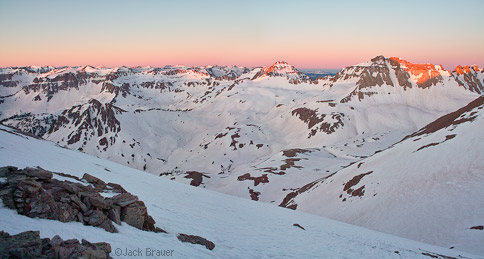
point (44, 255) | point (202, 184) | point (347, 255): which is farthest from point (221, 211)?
point (202, 184)

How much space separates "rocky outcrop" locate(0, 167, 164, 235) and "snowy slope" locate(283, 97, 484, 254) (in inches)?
1197

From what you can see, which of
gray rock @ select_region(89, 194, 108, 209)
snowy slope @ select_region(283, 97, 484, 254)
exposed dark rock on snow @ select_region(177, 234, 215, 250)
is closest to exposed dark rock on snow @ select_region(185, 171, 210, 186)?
snowy slope @ select_region(283, 97, 484, 254)

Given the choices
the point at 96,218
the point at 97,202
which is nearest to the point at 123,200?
the point at 97,202

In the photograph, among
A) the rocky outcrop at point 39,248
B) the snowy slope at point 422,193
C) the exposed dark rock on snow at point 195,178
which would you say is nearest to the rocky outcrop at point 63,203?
the rocky outcrop at point 39,248

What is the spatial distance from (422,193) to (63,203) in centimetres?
4128

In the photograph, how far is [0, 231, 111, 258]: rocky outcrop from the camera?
7.93 m

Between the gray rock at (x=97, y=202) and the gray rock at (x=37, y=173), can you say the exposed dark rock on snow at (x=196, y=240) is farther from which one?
the gray rock at (x=37, y=173)

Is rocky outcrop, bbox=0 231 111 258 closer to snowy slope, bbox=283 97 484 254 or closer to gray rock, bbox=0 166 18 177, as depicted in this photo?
gray rock, bbox=0 166 18 177

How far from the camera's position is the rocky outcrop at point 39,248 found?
26.0 ft

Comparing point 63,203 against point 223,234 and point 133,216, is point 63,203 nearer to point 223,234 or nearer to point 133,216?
point 133,216

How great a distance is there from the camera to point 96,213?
1264 centimetres

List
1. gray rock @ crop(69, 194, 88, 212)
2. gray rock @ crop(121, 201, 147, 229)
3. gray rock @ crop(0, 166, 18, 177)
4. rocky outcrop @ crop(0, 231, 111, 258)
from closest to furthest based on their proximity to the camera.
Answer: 1. rocky outcrop @ crop(0, 231, 111, 258)
2. gray rock @ crop(69, 194, 88, 212)
3. gray rock @ crop(0, 166, 18, 177)
4. gray rock @ crop(121, 201, 147, 229)

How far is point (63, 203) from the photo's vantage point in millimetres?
11953

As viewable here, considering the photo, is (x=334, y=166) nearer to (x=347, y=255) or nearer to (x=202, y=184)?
(x=202, y=184)
